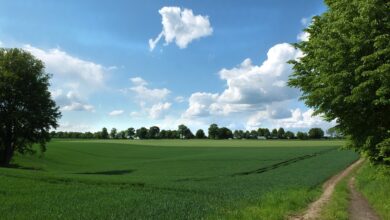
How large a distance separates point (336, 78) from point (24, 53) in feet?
158

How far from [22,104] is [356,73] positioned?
154 feet

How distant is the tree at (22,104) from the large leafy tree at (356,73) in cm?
4040

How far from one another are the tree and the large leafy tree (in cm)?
4040

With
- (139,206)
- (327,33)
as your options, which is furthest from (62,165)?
(327,33)

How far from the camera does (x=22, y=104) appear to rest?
54.8m

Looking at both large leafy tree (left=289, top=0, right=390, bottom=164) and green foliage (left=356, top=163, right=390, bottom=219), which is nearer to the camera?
large leafy tree (left=289, top=0, right=390, bottom=164)

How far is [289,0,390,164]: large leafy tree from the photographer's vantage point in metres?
18.1

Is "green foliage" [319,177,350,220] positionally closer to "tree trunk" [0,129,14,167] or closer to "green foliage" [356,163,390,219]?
"green foliage" [356,163,390,219]

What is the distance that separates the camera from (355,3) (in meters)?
19.6

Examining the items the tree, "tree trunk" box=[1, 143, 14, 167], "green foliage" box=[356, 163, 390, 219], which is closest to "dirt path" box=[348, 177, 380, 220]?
"green foliage" box=[356, 163, 390, 219]

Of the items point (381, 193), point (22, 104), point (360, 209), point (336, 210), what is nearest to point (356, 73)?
point (336, 210)

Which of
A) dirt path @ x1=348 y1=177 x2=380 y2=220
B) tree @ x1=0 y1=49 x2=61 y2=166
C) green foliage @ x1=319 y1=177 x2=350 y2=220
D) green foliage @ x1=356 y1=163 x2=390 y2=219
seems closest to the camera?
green foliage @ x1=319 y1=177 x2=350 y2=220

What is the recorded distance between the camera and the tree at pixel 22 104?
53594mm

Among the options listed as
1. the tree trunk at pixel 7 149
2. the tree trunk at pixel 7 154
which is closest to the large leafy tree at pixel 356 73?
the tree trunk at pixel 7 149
